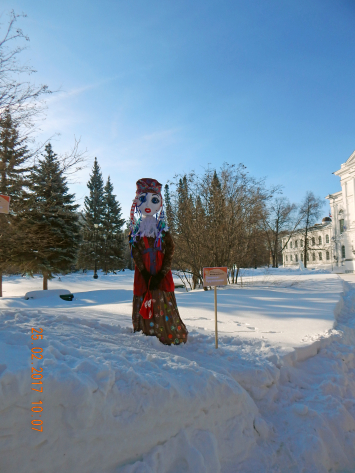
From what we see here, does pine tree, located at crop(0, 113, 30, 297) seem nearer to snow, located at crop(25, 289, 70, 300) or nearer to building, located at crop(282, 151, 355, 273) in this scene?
snow, located at crop(25, 289, 70, 300)

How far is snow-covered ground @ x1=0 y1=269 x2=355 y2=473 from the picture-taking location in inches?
72.2

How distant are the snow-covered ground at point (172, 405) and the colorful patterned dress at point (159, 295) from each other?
0.56ft

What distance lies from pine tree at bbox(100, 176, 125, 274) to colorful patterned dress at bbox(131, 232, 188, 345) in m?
32.4

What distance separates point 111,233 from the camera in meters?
36.7

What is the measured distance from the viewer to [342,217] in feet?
122

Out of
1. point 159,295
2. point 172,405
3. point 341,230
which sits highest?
point 341,230

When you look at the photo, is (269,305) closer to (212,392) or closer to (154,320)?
(154,320)

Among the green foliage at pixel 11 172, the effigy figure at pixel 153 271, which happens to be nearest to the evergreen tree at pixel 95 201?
the green foliage at pixel 11 172

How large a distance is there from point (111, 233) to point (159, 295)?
3379 cm

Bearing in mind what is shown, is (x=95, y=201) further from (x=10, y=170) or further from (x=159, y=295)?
(x=159, y=295)

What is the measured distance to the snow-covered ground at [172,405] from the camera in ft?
6.02
